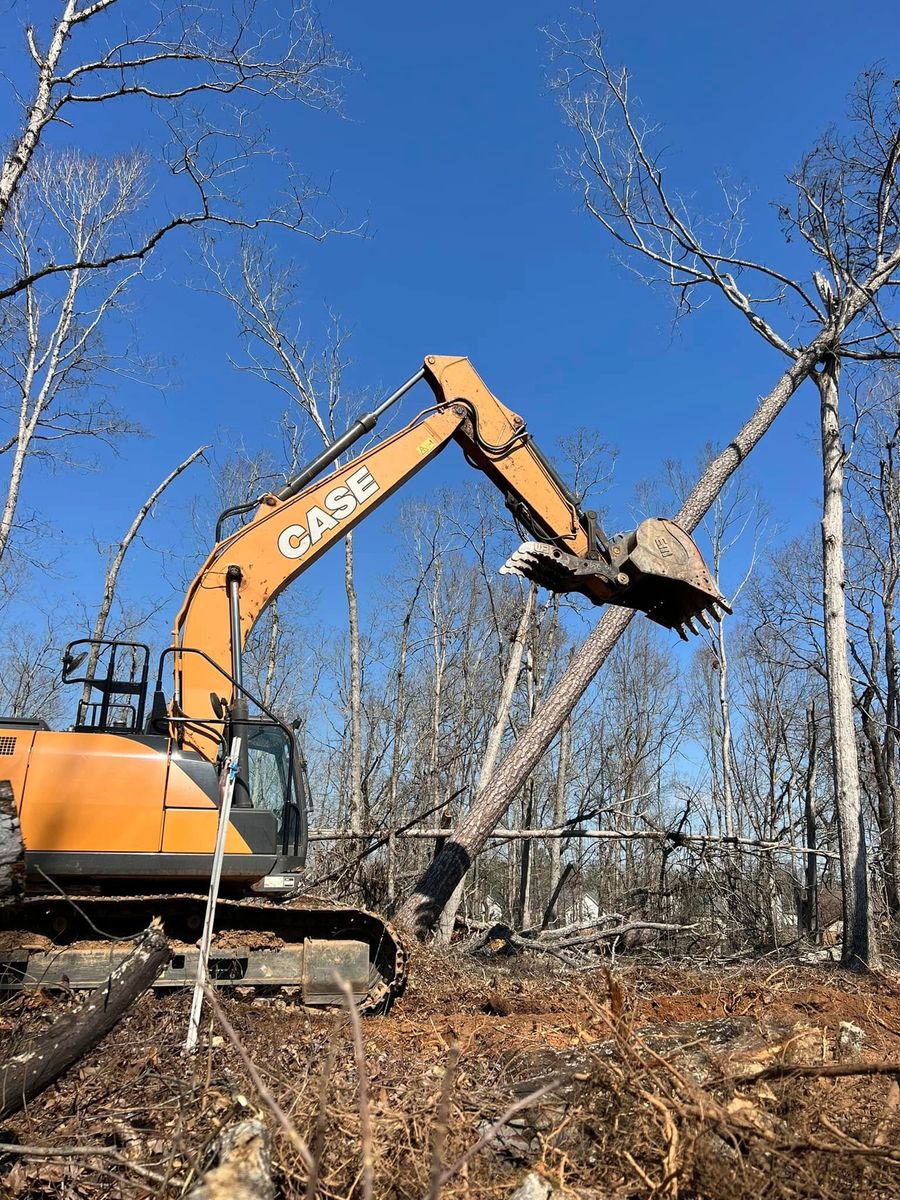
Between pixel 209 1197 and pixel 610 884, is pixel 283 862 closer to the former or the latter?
pixel 209 1197

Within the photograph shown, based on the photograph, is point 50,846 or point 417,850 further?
point 417,850

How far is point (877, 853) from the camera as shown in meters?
12.0

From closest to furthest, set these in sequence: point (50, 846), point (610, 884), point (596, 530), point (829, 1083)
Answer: point (829, 1083) < point (50, 846) < point (596, 530) < point (610, 884)

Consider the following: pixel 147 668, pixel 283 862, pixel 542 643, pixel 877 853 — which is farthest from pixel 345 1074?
pixel 542 643

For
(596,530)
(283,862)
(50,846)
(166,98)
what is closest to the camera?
(50,846)

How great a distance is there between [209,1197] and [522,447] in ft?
19.8

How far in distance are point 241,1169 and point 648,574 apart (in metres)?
5.27

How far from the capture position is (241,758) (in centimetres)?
596

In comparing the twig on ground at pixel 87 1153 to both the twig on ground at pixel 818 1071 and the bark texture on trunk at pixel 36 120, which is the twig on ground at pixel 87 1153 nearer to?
the twig on ground at pixel 818 1071

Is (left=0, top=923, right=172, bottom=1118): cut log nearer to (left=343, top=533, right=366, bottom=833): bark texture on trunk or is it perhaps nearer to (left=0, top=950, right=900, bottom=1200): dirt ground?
(left=0, top=950, right=900, bottom=1200): dirt ground

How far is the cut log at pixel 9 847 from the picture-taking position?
16.3 ft

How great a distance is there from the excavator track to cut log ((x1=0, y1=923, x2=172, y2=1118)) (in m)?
1.30

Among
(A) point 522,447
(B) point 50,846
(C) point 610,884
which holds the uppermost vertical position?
(A) point 522,447

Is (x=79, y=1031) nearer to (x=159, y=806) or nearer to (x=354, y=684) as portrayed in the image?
(x=159, y=806)
